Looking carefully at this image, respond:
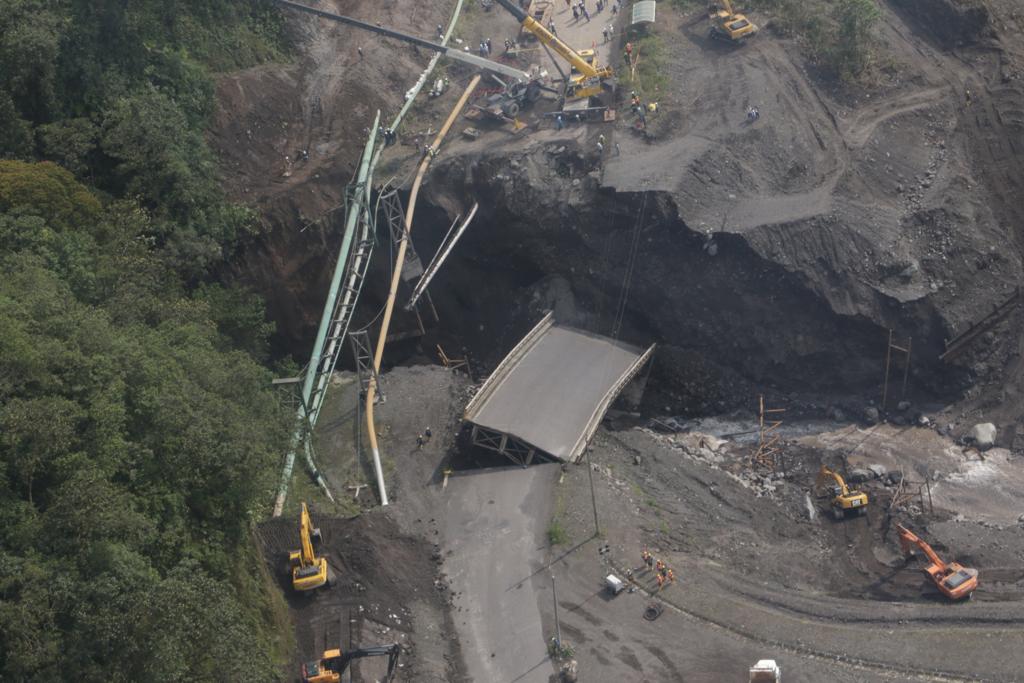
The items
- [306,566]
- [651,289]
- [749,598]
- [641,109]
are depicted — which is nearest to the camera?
[306,566]

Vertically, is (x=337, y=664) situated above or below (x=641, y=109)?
below

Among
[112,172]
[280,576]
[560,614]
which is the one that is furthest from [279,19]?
[560,614]

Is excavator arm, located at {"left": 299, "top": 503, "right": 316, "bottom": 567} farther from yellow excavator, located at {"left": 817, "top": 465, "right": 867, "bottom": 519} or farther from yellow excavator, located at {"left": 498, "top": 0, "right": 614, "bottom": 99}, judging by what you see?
yellow excavator, located at {"left": 498, "top": 0, "right": 614, "bottom": 99}

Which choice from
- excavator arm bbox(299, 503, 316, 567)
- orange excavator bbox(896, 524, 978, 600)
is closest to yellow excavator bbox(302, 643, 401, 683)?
excavator arm bbox(299, 503, 316, 567)

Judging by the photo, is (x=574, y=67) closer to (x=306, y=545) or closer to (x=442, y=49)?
(x=442, y=49)

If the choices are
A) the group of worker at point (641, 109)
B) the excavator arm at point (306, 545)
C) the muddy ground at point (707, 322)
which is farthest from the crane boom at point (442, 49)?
the excavator arm at point (306, 545)

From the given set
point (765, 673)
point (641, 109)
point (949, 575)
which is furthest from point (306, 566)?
point (641, 109)
